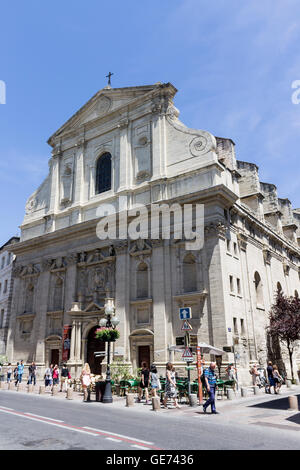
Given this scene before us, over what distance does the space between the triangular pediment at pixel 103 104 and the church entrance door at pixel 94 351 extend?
1928cm

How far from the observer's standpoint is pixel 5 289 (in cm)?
4100

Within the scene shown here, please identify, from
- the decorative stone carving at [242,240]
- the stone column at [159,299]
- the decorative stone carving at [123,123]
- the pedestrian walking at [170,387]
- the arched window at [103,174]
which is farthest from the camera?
the arched window at [103,174]


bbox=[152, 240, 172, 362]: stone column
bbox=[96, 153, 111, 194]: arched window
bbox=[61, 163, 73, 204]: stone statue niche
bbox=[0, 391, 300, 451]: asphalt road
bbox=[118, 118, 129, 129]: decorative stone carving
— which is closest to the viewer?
bbox=[0, 391, 300, 451]: asphalt road

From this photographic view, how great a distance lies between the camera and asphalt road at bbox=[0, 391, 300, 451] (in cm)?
789

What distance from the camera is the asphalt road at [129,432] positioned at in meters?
7.89

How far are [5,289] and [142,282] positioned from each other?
20.6 m

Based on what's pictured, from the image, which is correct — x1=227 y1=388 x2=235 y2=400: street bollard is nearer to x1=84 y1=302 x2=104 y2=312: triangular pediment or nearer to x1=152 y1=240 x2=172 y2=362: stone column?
x1=152 y1=240 x2=172 y2=362: stone column

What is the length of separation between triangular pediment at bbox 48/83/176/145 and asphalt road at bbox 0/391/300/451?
85.0 feet

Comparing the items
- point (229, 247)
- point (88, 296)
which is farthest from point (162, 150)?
point (88, 296)

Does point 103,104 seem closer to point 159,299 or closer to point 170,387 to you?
point 159,299

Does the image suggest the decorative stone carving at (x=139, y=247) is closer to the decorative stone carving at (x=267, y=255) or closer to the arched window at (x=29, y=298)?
the decorative stone carving at (x=267, y=255)

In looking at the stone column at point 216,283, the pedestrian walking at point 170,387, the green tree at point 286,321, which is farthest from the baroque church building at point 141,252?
the pedestrian walking at point 170,387

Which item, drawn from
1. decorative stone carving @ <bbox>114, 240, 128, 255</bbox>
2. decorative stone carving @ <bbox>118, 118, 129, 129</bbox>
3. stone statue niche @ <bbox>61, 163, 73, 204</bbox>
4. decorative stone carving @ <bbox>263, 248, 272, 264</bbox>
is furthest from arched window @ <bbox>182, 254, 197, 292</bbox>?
stone statue niche @ <bbox>61, 163, 73, 204</bbox>

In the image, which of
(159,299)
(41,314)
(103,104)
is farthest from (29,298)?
(103,104)
